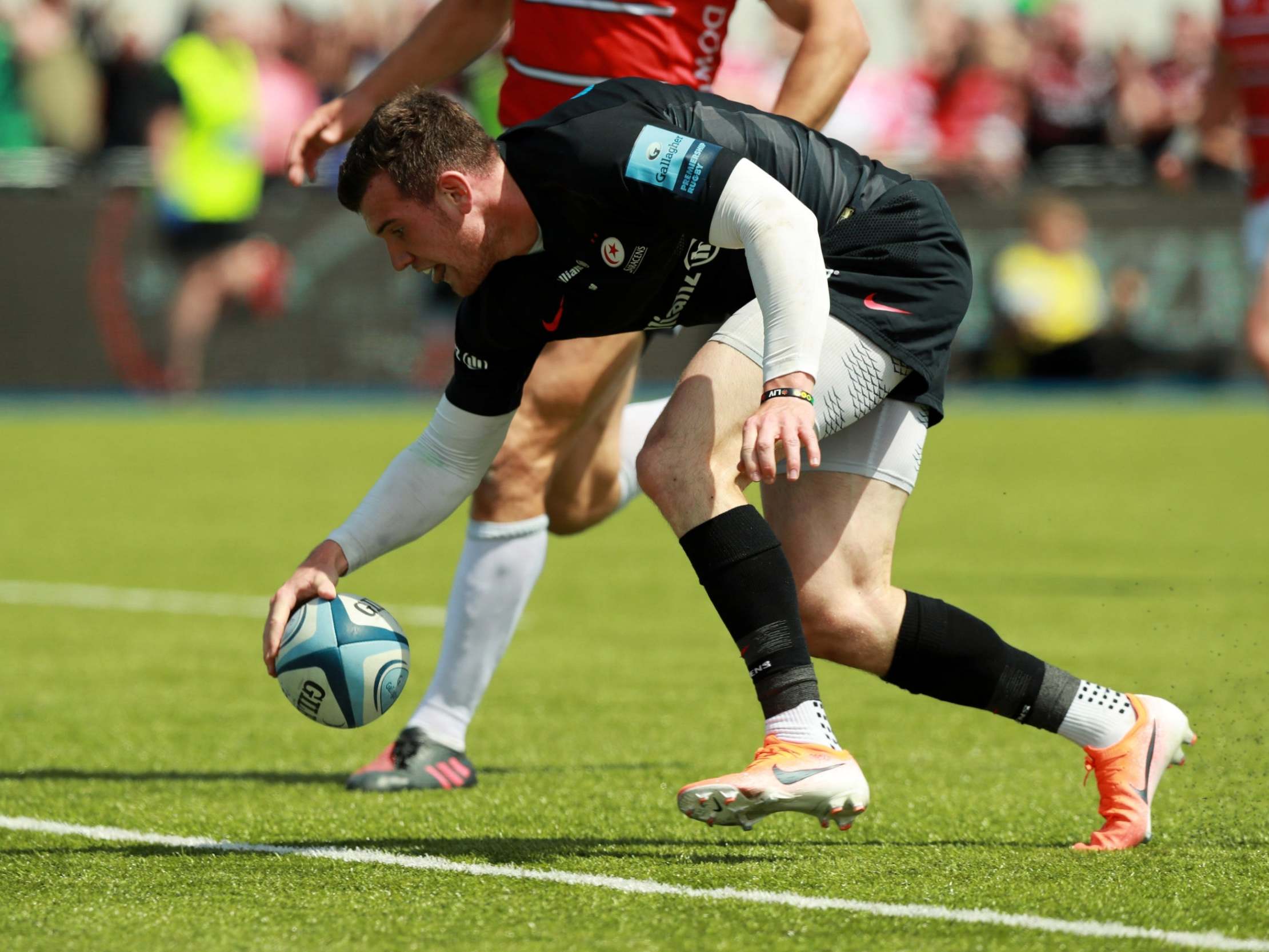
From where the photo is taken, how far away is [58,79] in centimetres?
1847

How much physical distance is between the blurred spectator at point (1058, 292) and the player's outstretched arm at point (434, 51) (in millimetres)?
13982

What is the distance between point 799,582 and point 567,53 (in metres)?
1.99

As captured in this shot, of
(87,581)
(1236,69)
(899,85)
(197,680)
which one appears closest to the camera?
(197,680)

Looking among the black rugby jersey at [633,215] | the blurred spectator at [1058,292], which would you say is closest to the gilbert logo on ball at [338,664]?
the black rugby jersey at [633,215]

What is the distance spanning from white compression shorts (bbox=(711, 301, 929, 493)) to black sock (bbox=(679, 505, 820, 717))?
11.5 inches

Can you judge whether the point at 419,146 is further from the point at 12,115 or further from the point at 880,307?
the point at 12,115

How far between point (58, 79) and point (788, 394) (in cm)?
1609

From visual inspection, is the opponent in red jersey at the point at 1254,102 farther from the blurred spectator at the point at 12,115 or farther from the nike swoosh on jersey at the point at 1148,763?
the blurred spectator at the point at 12,115

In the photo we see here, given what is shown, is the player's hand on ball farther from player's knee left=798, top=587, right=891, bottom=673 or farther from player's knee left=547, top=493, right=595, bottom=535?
player's knee left=547, top=493, right=595, bottom=535

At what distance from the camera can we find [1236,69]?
7.91 metres

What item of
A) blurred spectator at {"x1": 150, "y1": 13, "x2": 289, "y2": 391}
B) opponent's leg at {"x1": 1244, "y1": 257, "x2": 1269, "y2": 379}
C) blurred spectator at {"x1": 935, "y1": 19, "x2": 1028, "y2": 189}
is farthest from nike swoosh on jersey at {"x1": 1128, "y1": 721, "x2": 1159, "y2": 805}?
blurred spectator at {"x1": 935, "y1": 19, "x2": 1028, "y2": 189}

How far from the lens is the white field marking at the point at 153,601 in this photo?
8.49 meters

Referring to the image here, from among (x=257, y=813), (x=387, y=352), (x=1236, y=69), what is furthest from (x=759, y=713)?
(x=387, y=352)

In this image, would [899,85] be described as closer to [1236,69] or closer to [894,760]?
[1236,69]
